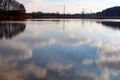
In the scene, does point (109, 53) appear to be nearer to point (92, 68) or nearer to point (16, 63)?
point (92, 68)

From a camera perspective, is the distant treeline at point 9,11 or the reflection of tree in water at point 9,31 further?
the distant treeline at point 9,11

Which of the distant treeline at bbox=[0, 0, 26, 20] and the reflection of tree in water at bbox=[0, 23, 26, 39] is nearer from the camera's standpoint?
the reflection of tree in water at bbox=[0, 23, 26, 39]

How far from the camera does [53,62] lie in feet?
32.5

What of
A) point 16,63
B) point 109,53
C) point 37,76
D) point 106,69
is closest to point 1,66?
point 16,63

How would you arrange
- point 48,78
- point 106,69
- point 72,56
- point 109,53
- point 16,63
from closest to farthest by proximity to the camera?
point 48,78, point 106,69, point 16,63, point 72,56, point 109,53

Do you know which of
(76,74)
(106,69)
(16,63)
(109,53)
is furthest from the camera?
(109,53)

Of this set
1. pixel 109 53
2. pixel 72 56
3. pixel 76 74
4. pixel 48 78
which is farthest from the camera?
pixel 109 53

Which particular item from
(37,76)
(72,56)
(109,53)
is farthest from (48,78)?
(109,53)

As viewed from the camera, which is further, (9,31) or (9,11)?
(9,11)

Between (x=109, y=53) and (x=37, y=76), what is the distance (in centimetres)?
580

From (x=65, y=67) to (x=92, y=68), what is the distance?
0.87 metres

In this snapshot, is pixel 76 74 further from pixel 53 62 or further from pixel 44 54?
pixel 44 54

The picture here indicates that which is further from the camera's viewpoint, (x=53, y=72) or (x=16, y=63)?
(x=16, y=63)

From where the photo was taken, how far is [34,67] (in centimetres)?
891
